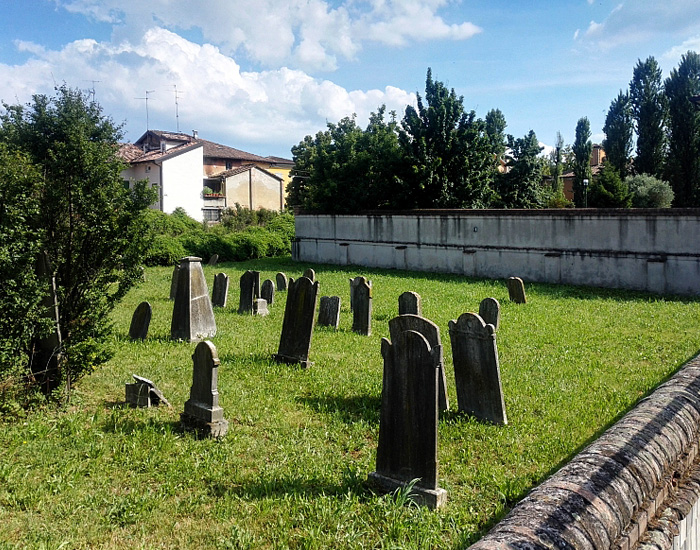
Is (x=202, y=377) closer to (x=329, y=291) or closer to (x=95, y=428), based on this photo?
(x=95, y=428)

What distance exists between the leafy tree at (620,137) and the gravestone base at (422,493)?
152ft

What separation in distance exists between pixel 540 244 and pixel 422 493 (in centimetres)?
1609

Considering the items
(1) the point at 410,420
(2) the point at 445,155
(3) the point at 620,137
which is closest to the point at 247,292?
(1) the point at 410,420

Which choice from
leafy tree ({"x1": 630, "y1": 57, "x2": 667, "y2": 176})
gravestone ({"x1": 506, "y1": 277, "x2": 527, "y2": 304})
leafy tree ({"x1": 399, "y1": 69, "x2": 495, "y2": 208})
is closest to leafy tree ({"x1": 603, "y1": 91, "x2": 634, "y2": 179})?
leafy tree ({"x1": 630, "y1": 57, "x2": 667, "y2": 176})

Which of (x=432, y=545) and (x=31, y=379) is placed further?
(x=31, y=379)

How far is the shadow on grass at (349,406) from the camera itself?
6.42 meters

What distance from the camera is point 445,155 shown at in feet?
86.1

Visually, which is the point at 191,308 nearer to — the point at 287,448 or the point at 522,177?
the point at 287,448

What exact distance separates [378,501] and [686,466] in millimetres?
2171

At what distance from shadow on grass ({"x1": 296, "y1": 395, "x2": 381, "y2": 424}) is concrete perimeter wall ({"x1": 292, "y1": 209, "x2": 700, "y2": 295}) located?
504 inches

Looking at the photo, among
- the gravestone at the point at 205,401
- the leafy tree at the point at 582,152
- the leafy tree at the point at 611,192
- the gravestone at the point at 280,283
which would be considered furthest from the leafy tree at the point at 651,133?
the gravestone at the point at 205,401

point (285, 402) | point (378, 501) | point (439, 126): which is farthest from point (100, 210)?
point (439, 126)

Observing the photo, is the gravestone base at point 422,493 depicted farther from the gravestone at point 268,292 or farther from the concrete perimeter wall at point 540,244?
the concrete perimeter wall at point 540,244

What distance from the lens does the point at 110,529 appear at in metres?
4.11
